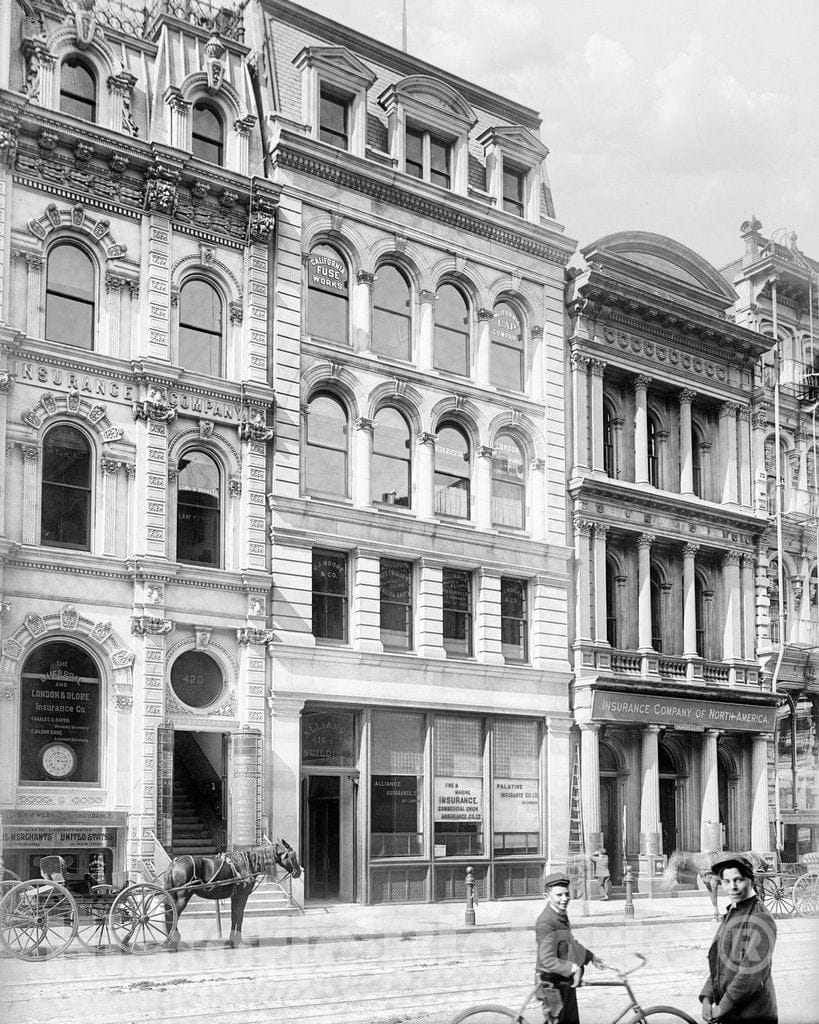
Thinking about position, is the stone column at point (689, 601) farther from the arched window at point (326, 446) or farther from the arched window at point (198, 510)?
the arched window at point (198, 510)

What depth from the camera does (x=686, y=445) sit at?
2939cm

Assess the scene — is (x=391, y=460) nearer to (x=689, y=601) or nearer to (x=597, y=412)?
(x=597, y=412)

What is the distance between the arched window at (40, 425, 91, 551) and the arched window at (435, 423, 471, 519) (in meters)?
6.18

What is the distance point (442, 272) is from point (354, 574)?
5.59 metres

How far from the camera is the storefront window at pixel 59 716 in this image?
18.2m

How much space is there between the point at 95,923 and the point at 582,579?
44.0 ft

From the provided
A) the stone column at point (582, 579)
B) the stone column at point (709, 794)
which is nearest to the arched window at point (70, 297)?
the stone column at point (582, 579)

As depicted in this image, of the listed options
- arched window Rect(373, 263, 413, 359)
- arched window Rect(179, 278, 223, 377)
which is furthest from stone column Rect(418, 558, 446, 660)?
arched window Rect(179, 278, 223, 377)

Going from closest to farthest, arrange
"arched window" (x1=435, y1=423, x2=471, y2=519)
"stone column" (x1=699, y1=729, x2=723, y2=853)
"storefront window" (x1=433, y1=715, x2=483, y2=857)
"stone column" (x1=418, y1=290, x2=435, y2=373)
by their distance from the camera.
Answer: "storefront window" (x1=433, y1=715, x2=483, y2=857)
"arched window" (x1=435, y1=423, x2=471, y2=519)
"stone column" (x1=418, y1=290, x2=435, y2=373)
"stone column" (x1=699, y1=729, x2=723, y2=853)

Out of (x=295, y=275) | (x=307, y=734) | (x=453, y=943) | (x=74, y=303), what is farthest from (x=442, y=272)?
(x=453, y=943)

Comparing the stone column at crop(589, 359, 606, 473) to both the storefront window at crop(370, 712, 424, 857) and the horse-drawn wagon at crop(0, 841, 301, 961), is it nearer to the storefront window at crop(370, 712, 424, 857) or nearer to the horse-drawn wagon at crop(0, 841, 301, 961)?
the storefront window at crop(370, 712, 424, 857)

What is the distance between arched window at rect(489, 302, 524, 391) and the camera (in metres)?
24.6

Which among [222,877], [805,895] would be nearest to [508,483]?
[805,895]

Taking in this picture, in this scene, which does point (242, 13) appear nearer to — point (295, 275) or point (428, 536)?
point (295, 275)
